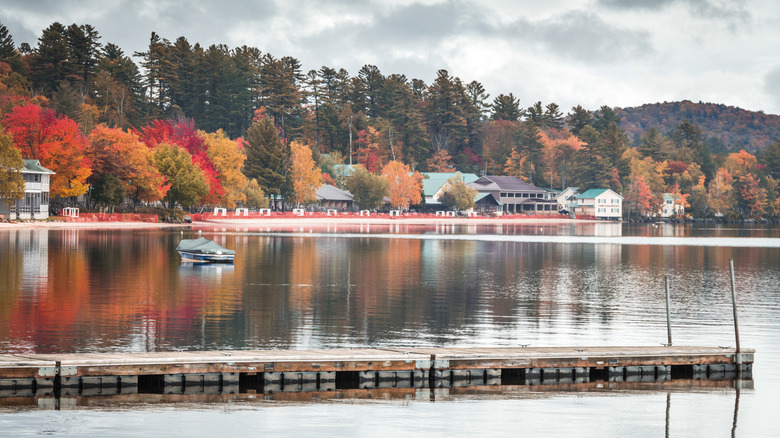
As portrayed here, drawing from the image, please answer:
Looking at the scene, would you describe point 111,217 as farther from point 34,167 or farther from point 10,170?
point 10,170

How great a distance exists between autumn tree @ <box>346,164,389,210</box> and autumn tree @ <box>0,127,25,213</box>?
3516 inches

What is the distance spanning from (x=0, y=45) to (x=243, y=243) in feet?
368

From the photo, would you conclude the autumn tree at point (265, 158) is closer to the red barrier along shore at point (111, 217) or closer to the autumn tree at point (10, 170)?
the red barrier along shore at point (111, 217)

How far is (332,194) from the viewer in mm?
185250

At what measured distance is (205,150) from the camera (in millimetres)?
143750

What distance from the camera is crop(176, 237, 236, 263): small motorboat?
6077cm

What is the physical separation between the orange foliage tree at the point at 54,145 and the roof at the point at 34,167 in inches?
79.2

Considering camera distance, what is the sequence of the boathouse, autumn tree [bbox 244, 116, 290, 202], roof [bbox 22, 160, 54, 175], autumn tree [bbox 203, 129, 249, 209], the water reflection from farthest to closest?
the boathouse → autumn tree [bbox 244, 116, 290, 202] → autumn tree [bbox 203, 129, 249, 209] → roof [bbox 22, 160, 54, 175] → the water reflection

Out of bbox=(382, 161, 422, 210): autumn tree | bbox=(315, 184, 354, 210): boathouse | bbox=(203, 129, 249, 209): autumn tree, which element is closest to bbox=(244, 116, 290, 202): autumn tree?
bbox=(203, 129, 249, 209): autumn tree

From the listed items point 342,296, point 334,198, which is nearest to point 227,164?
point 334,198

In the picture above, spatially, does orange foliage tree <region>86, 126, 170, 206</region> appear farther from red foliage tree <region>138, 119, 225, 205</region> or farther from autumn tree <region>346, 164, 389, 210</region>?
autumn tree <region>346, 164, 389, 210</region>

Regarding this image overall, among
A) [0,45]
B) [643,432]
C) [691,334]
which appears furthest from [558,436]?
[0,45]

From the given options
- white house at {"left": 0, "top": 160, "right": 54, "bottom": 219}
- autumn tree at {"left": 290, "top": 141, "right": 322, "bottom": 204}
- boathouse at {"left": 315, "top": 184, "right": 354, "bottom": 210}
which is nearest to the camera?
white house at {"left": 0, "top": 160, "right": 54, "bottom": 219}

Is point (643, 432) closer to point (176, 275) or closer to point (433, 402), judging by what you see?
point (433, 402)
